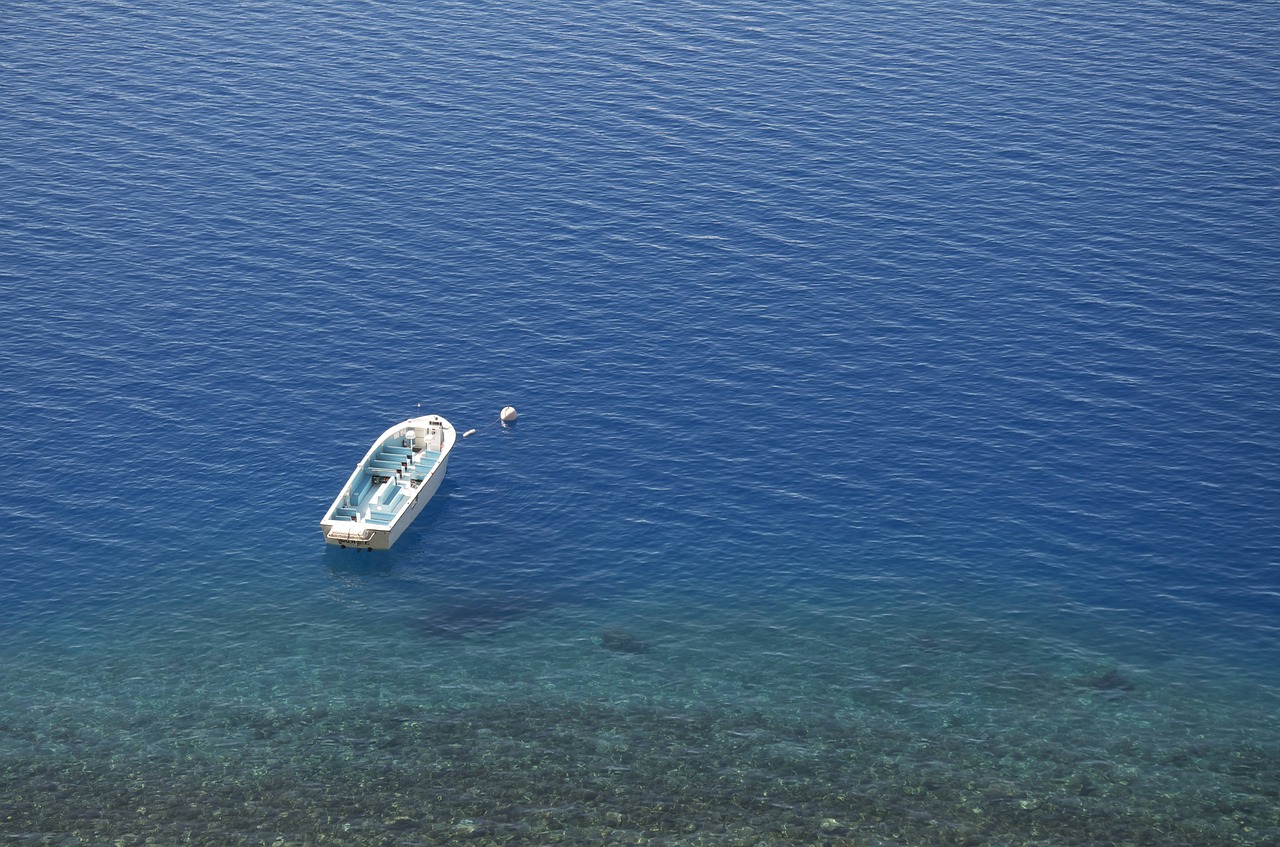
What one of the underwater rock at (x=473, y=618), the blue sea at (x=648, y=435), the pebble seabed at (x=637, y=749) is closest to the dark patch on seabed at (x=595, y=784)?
the pebble seabed at (x=637, y=749)

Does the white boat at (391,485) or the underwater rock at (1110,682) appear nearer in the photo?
the underwater rock at (1110,682)

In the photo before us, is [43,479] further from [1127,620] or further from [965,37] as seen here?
[965,37]

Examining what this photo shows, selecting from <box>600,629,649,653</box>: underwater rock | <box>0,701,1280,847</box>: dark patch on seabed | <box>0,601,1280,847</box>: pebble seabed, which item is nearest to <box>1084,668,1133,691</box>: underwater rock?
<box>0,601,1280,847</box>: pebble seabed

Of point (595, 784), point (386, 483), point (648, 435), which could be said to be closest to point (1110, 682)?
point (595, 784)

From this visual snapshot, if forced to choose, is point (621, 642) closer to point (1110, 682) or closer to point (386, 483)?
point (386, 483)

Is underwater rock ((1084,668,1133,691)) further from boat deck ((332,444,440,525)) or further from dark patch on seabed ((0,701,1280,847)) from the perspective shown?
boat deck ((332,444,440,525))

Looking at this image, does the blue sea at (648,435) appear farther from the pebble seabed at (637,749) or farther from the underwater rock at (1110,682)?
the pebble seabed at (637,749)

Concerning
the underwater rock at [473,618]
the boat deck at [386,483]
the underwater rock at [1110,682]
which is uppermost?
the boat deck at [386,483]
